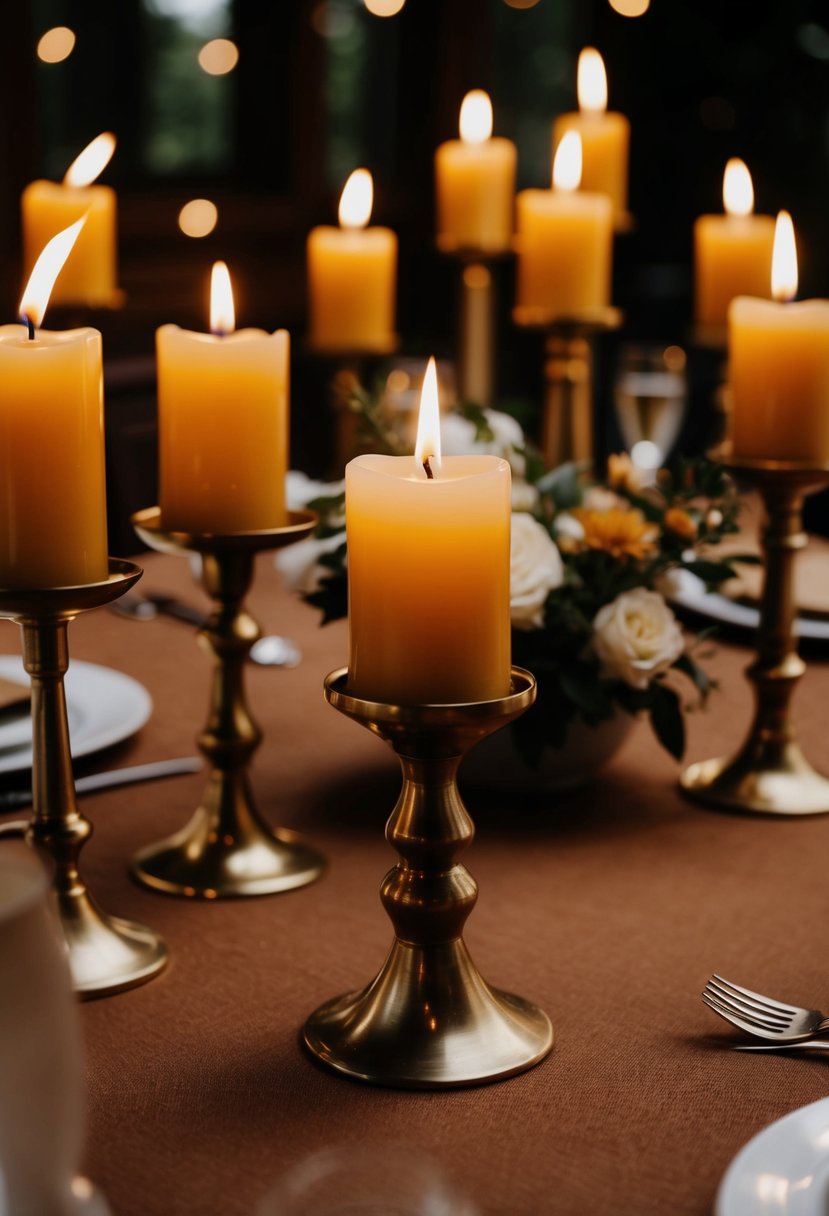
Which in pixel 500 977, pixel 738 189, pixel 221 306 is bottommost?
pixel 500 977

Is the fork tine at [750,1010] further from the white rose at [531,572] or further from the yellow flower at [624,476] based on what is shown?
the yellow flower at [624,476]

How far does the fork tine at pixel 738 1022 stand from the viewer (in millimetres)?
734

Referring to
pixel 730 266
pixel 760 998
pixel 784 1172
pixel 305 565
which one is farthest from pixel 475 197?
pixel 784 1172

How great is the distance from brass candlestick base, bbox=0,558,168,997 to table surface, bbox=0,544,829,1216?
2 cm

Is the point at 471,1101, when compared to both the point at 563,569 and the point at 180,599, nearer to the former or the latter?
the point at 563,569

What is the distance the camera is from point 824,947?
2.81 ft

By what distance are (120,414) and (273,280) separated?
2.15 metres

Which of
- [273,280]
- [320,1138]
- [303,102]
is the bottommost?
[320,1138]

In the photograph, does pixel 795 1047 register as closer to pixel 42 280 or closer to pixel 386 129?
pixel 42 280

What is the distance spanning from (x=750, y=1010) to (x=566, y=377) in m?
1.23

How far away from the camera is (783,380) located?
1.07 m

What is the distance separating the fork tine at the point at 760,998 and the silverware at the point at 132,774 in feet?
1.50

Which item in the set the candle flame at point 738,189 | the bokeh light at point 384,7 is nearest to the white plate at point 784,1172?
the candle flame at point 738,189

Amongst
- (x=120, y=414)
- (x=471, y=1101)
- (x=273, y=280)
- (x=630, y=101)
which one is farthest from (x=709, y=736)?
(x=630, y=101)
